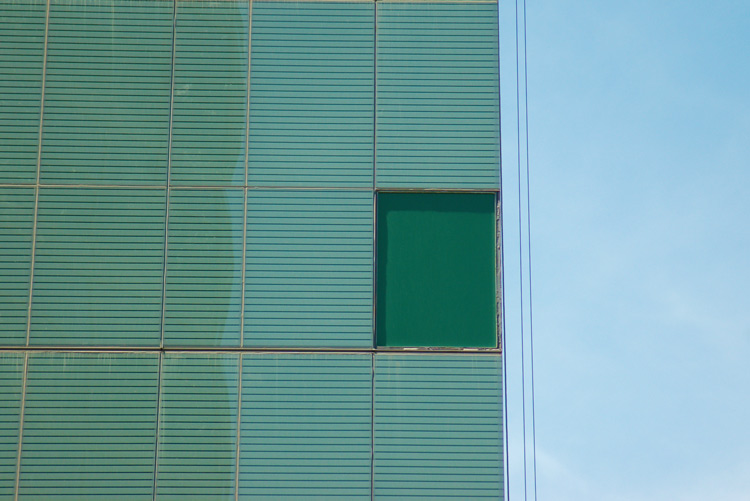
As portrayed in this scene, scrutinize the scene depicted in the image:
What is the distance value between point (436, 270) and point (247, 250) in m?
3.50

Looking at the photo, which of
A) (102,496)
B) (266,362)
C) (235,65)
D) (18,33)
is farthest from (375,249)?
(18,33)

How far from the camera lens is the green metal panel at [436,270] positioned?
62.5ft

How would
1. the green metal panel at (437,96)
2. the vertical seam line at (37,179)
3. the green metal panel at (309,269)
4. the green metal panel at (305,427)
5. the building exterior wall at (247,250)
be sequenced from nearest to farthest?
the green metal panel at (305,427) < the building exterior wall at (247,250) < the green metal panel at (309,269) < the vertical seam line at (37,179) < the green metal panel at (437,96)

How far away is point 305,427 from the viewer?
18.4 meters

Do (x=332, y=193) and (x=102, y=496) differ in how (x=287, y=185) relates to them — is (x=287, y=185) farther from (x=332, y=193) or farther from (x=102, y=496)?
(x=102, y=496)

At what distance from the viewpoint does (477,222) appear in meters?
19.6

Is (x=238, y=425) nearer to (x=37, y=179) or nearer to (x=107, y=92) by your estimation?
(x=37, y=179)

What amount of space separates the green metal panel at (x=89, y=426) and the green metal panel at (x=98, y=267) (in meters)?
0.45

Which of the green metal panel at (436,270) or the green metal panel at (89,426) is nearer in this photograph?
the green metal panel at (89,426)

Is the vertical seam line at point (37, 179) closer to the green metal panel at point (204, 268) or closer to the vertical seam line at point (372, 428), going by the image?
the green metal panel at point (204, 268)

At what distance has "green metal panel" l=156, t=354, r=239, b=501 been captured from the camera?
1823 centimetres

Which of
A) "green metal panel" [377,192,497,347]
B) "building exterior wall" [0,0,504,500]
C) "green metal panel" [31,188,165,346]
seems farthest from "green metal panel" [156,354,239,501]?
"green metal panel" [377,192,497,347]

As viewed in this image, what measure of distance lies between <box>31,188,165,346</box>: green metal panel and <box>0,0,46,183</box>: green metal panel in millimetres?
758

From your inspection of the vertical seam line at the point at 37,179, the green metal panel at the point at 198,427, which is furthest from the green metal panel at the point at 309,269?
the vertical seam line at the point at 37,179
